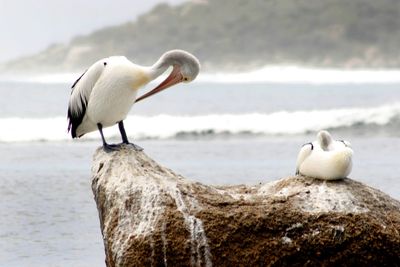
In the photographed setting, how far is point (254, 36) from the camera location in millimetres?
92688

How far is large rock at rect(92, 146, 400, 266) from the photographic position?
7.77 m

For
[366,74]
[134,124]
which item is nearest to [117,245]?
[134,124]

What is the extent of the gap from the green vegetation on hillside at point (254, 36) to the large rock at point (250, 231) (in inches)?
2879

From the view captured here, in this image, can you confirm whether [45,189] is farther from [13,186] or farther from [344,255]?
[344,255]

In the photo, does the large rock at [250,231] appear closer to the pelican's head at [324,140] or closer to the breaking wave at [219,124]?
the pelican's head at [324,140]

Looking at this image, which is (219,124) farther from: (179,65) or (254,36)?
(254,36)

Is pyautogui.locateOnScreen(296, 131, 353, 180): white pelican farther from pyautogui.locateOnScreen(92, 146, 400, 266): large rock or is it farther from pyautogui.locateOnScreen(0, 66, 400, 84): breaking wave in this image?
pyautogui.locateOnScreen(0, 66, 400, 84): breaking wave

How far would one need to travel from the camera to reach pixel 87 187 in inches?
603

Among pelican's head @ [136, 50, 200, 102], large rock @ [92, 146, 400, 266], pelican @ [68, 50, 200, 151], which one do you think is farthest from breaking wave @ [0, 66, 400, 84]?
large rock @ [92, 146, 400, 266]

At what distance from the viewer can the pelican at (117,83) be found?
852 centimetres

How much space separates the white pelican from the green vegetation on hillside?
72.7 m

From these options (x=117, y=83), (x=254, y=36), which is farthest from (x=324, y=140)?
(x=254, y=36)

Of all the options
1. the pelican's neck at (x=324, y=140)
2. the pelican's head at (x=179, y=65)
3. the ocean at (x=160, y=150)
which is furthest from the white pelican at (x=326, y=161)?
the ocean at (x=160, y=150)

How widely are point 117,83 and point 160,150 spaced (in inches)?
477
